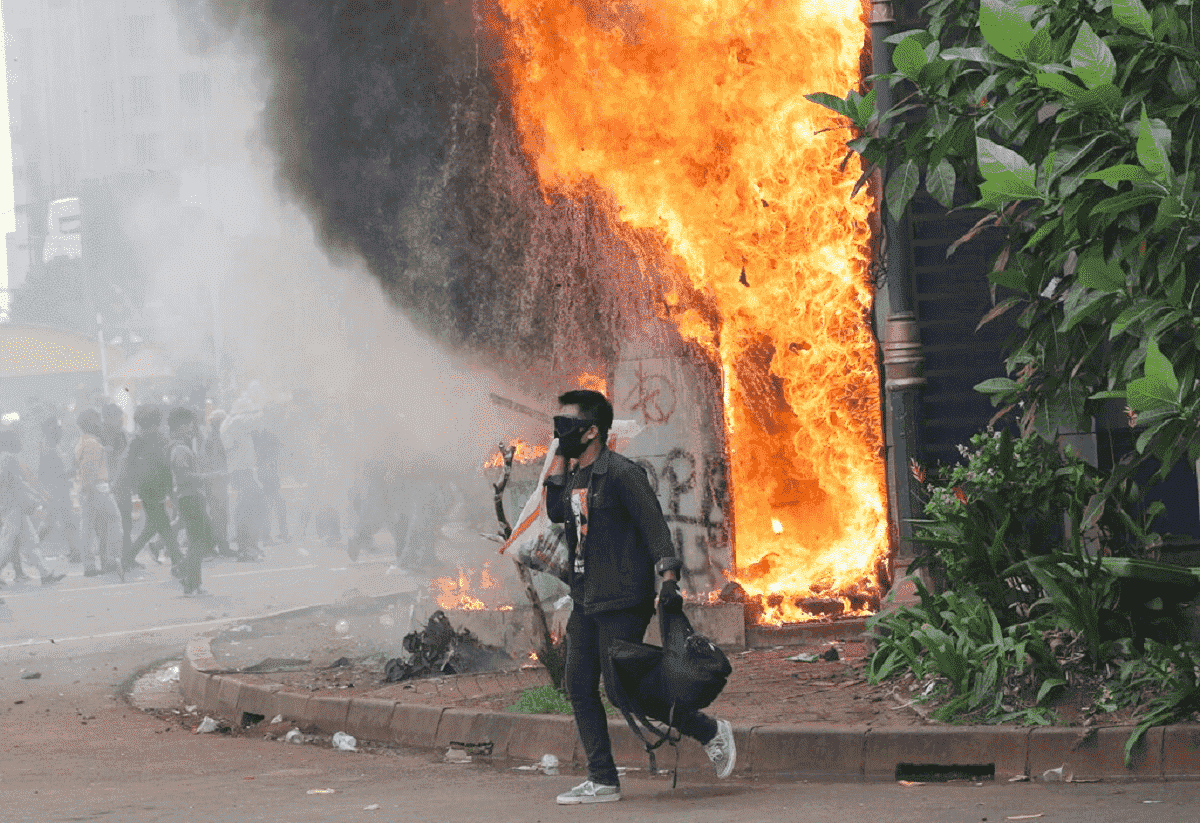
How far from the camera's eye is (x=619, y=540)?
645 centimetres

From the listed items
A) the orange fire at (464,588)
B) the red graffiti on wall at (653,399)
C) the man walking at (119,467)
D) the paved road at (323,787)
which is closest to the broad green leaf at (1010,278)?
Answer: the paved road at (323,787)

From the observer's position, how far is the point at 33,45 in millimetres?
26188

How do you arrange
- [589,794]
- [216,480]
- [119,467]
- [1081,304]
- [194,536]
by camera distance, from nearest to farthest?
[1081,304] → [589,794] → [194,536] → [119,467] → [216,480]

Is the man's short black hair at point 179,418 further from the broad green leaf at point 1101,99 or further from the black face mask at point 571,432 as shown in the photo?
the broad green leaf at point 1101,99

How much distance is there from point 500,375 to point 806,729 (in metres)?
6.79

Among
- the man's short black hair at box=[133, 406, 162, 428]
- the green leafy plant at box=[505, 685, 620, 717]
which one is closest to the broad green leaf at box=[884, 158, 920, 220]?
the green leafy plant at box=[505, 685, 620, 717]

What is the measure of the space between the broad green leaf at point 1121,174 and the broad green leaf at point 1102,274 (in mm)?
541

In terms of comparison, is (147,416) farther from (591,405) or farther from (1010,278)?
(1010,278)

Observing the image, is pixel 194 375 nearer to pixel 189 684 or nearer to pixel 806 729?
pixel 189 684

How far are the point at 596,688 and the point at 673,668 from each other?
0.49m

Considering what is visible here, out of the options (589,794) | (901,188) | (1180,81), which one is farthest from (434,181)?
(1180,81)

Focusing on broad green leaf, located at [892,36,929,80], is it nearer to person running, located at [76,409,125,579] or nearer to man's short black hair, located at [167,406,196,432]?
man's short black hair, located at [167,406,196,432]

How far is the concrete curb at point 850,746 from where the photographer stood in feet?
20.8

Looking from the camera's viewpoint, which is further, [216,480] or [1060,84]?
[216,480]
